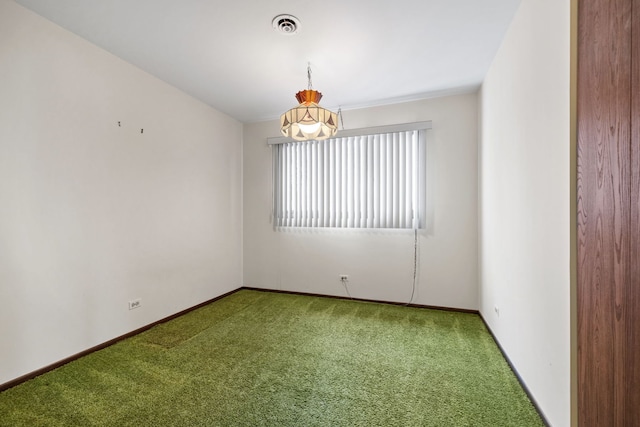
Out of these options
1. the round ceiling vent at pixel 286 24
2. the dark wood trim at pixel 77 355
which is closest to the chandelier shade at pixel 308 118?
the round ceiling vent at pixel 286 24

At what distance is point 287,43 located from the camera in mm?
2250

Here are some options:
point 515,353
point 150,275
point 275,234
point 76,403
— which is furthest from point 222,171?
point 515,353

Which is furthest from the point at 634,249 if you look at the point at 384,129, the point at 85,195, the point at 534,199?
the point at 85,195

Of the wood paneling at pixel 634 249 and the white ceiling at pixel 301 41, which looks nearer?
the wood paneling at pixel 634 249

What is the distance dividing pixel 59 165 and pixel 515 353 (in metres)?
3.82

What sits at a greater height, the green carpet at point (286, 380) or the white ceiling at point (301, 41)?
the white ceiling at point (301, 41)

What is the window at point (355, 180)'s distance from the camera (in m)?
3.35

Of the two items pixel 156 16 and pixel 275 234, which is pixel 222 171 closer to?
pixel 275 234

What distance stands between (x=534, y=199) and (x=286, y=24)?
213 centimetres

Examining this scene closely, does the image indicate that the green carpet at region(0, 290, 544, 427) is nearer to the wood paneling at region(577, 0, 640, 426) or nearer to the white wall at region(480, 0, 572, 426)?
the white wall at region(480, 0, 572, 426)

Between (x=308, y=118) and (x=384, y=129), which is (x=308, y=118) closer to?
(x=308, y=118)

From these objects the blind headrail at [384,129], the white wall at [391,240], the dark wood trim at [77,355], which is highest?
the blind headrail at [384,129]

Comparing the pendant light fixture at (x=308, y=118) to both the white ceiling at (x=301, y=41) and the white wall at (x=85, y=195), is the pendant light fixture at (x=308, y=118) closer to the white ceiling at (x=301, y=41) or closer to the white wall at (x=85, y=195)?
the white ceiling at (x=301, y=41)

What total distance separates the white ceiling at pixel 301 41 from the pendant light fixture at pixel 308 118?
45cm
